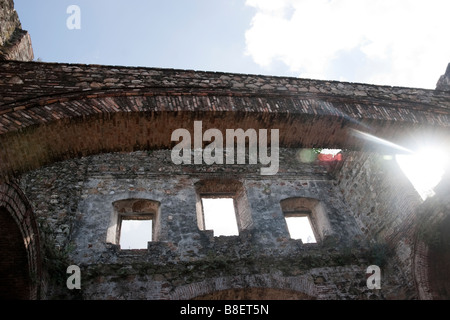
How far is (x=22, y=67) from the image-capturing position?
163 inches

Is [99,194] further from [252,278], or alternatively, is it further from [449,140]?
[449,140]

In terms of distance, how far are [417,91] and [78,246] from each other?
710 cm

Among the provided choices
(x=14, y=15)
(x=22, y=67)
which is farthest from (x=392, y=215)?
(x=14, y=15)

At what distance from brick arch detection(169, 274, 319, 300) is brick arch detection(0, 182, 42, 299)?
2.55 metres

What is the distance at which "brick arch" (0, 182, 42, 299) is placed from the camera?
17.3 feet

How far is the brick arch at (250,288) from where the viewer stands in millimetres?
7180

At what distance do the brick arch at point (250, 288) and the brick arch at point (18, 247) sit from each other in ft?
8.35

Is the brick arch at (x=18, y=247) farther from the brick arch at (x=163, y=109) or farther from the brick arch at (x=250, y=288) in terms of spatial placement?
the brick arch at (x=250, y=288)
